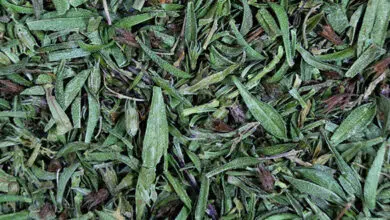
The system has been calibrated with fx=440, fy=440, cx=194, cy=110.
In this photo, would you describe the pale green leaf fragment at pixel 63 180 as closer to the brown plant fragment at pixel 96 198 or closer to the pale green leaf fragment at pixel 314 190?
the brown plant fragment at pixel 96 198


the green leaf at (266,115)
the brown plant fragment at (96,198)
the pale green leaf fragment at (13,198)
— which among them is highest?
the green leaf at (266,115)

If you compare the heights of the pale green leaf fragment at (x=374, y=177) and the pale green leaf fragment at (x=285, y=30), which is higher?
the pale green leaf fragment at (x=285, y=30)

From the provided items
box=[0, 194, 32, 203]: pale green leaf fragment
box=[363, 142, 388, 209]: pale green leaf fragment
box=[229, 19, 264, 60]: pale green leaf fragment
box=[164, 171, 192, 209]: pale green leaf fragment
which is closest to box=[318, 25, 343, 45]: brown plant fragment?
box=[229, 19, 264, 60]: pale green leaf fragment

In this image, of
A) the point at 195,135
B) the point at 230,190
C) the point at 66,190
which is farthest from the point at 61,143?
the point at 230,190

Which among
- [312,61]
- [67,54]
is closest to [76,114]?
[67,54]

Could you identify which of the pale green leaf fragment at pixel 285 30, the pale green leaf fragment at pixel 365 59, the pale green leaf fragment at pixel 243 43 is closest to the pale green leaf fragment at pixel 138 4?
the pale green leaf fragment at pixel 243 43

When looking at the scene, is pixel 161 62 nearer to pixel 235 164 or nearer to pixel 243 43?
pixel 243 43

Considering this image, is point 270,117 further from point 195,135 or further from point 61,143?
point 61,143
